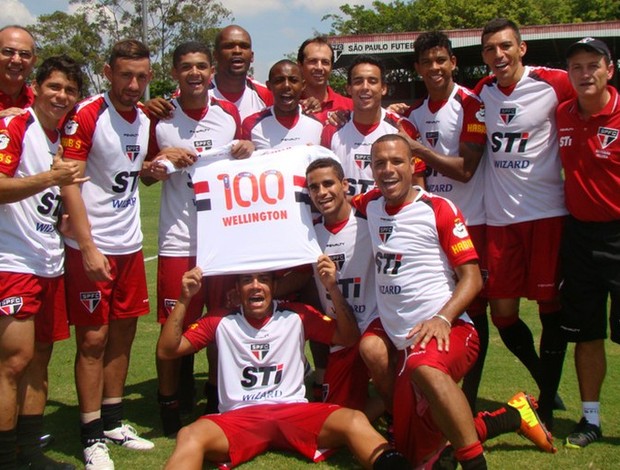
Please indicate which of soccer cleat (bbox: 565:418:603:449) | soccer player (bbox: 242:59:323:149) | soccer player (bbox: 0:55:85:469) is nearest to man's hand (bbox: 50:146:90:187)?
soccer player (bbox: 0:55:85:469)

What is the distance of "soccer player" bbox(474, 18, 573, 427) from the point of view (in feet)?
16.6

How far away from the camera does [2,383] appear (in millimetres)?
4129

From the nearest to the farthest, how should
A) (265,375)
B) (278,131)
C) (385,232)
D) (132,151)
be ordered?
(385,232)
(265,375)
(132,151)
(278,131)

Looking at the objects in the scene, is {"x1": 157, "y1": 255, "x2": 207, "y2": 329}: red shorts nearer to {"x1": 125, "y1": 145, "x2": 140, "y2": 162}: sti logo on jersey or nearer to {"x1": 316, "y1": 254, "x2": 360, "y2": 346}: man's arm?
{"x1": 125, "y1": 145, "x2": 140, "y2": 162}: sti logo on jersey

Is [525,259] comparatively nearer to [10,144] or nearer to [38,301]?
[38,301]

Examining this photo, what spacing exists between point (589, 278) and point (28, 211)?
3818mm

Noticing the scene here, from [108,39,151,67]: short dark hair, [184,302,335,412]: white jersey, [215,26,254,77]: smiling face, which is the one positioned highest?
[215,26,254,77]: smiling face

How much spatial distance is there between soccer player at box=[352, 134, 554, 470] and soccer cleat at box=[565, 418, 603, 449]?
0.20m

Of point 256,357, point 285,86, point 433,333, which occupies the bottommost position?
point 256,357

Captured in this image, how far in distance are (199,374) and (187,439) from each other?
8.62ft

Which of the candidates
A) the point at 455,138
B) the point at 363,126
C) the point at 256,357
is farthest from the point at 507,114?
the point at 256,357

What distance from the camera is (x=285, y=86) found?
17.5 ft

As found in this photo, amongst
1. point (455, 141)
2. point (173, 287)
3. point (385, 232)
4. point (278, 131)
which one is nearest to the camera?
point (385, 232)

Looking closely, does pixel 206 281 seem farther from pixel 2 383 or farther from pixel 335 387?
pixel 2 383
